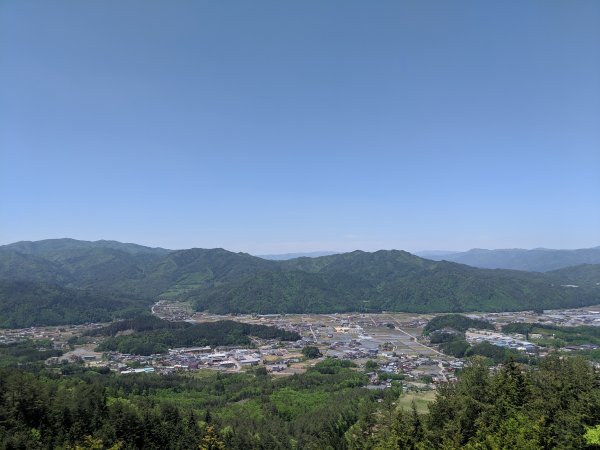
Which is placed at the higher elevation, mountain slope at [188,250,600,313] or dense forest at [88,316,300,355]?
mountain slope at [188,250,600,313]

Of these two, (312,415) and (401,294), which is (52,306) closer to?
(312,415)

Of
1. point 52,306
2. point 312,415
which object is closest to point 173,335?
point 52,306

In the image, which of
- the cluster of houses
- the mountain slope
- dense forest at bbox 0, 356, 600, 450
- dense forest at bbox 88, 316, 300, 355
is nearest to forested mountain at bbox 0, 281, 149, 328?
dense forest at bbox 88, 316, 300, 355

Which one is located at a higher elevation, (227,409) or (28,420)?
(28,420)

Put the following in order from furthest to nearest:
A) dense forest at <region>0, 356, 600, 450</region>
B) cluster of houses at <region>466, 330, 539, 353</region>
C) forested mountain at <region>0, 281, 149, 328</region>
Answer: forested mountain at <region>0, 281, 149, 328</region>
cluster of houses at <region>466, 330, 539, 353</region>
dense forest at <region>0, 356, 600, 450</region>

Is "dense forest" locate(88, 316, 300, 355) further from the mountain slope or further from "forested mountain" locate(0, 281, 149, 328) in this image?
the mountain slope

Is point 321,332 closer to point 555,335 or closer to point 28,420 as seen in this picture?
point 555,335

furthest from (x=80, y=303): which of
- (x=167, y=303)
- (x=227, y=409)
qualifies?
(x=227, y=409)
